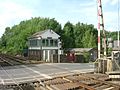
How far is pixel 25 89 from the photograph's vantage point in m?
16.0

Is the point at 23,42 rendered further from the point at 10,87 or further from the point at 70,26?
the point at 10,87

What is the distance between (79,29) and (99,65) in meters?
80.9

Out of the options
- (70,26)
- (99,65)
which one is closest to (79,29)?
(70,26)

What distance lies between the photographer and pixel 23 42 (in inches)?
3056

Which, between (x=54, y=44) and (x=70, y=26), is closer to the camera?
(x=54, y=44)

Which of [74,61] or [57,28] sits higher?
[57,28]

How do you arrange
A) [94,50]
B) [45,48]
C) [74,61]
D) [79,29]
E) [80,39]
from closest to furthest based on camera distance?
1. [74,61]
2. [45,48]
3. [94,50]
4. [80,39]
5. [79,29]

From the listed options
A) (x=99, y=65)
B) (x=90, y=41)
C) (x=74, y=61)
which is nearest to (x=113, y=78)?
(x=99, y=65)

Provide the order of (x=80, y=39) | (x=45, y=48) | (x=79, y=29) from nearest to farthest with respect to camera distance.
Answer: (x=45, y=48) < (x=80, y=39) < (x=79, y=29)

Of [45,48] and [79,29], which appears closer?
[45,48]

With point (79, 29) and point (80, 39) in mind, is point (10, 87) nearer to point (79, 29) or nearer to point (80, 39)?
point (80, 39)

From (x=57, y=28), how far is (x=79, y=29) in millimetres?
15295

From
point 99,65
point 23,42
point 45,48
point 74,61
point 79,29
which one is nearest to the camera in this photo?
point 99,65

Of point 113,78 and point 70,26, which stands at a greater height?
point 70,26
